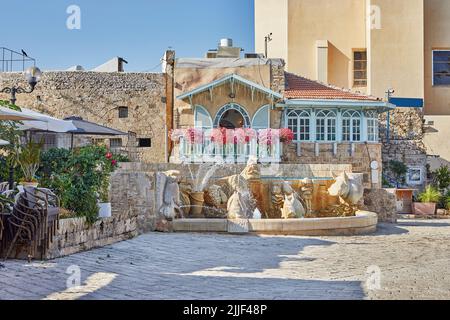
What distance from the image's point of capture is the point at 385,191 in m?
20.6

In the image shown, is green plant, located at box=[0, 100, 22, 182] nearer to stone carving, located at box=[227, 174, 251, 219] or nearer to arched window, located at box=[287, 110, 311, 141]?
stone carving, located at box=[227, 174, 251, 219]

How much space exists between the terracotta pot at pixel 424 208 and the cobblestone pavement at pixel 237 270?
36.9 ft

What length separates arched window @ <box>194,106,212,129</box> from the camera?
88.1ft

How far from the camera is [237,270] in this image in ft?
30.4

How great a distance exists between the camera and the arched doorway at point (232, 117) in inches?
1061

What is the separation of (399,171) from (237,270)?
2145cm

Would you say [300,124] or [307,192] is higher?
[300,124]

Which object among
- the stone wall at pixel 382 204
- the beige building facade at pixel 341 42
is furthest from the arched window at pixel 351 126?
the stone wall at pixel 382 204

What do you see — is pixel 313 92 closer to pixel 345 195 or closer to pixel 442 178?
pixel 442 178

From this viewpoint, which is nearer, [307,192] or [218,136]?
[307,192]

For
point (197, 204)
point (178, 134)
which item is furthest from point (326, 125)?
point (197, 204)
